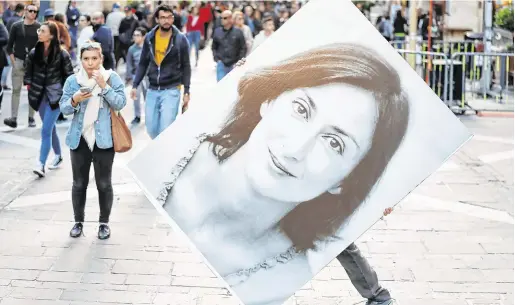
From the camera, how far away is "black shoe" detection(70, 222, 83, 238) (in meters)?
7.20

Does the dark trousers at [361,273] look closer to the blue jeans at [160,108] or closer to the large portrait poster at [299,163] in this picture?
the large portrait poster at [299,163]

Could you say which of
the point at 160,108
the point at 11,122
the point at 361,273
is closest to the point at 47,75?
the point at 160,108

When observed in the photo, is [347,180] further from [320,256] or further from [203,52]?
[203,52]

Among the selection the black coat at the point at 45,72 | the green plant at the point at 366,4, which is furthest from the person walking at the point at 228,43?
the green plant at the point at 366,4

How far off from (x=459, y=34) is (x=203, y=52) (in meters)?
7.41

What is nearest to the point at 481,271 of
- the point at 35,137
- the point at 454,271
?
the point at 454,271

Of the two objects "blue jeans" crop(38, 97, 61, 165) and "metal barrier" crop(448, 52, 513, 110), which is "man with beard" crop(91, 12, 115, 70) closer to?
"blue jeans" crop(38, 97, 61, 165)

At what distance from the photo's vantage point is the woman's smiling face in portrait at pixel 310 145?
4422mm

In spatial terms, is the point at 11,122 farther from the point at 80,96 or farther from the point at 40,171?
the point at 80,96

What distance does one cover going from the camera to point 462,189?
29.8 ft

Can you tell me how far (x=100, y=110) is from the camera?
6.88 metres

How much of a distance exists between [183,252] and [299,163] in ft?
9.06

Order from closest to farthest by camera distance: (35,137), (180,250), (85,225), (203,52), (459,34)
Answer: (180,250)
(85,225)
(35,137)
(459,34)
(203,52)

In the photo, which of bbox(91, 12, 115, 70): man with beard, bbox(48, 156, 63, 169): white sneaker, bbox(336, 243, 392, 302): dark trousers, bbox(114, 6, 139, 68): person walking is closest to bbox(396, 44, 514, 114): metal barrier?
bbox(91, 12, 115, 70): man with beard
